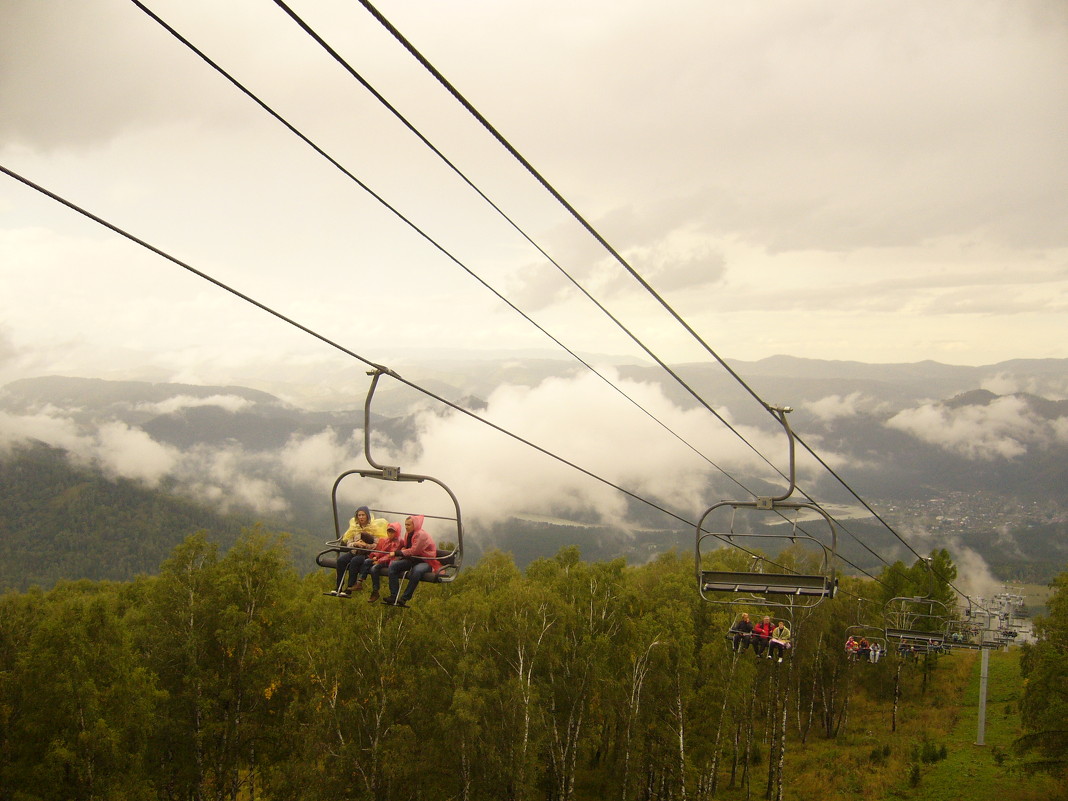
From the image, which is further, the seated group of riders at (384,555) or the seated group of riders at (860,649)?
the seated group of riders at (860,649)

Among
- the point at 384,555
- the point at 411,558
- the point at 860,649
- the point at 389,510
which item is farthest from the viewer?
the point at 860,649

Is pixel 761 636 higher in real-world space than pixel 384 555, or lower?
lower

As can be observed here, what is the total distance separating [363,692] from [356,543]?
1855cm

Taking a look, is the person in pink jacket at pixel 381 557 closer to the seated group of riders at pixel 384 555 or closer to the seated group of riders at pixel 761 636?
the seated group of riders at pixel 384 555

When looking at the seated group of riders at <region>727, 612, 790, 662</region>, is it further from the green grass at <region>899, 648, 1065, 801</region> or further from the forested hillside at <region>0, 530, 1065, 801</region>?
the green grass at <region>899, 648, 1065, 801</region>

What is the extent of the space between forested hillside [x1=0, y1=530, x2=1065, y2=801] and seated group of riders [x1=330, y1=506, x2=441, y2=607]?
16042mm

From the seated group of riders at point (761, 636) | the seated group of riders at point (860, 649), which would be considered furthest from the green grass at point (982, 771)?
the seated group of riders at point (761, 636)

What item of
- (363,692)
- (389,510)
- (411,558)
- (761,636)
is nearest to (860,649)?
(761,636)

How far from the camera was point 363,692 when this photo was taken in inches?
1149

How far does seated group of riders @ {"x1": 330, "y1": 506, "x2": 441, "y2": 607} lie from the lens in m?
12.7

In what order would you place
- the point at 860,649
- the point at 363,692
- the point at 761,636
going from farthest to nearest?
1. the point at 860,649
2. the point at 363,692
3. the point at 761,636

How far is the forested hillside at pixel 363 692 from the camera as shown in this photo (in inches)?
977

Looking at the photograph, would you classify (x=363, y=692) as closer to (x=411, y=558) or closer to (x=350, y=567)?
(x=350, y=567)

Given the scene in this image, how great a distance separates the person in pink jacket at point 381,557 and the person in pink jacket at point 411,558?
0.22 meters
